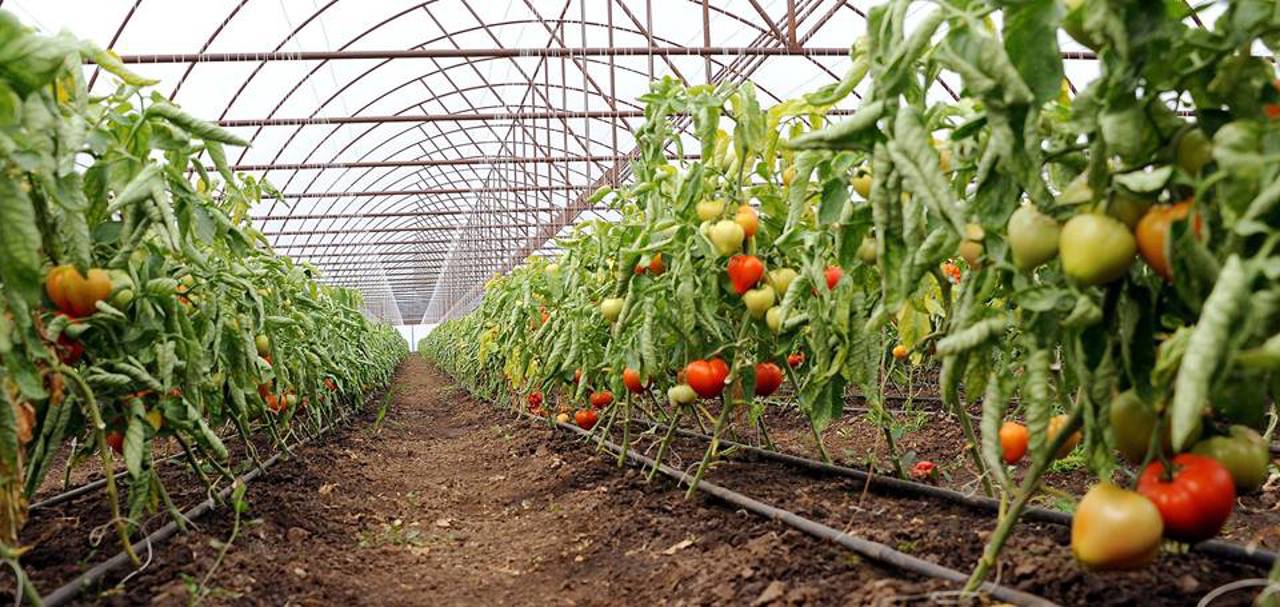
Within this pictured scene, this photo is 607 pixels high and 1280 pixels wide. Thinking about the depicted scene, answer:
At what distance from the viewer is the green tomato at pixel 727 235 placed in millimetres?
2531

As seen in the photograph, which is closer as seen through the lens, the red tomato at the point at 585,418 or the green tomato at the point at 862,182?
the green tomato at the point at 862,182

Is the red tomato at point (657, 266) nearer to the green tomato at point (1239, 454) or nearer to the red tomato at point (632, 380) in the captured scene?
the red tomato at point (632, 380)

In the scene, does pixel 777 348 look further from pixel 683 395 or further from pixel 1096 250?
pixel 1096 250

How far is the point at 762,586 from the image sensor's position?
7.05ft

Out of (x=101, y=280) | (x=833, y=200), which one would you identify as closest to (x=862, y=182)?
(x=833, y=200)

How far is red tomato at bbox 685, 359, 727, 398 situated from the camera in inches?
111

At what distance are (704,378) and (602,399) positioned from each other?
1.58m

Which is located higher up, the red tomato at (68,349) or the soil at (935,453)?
the red tomato at (68,349)

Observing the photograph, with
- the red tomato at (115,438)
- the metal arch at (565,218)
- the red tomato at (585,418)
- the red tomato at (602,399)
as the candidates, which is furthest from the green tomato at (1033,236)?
the metal arch at (565,218)

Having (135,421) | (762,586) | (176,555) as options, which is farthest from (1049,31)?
(176,555)

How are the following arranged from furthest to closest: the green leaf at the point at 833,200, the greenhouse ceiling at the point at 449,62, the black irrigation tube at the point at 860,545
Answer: the greenhouse ceiling at the point at 449,62 < the green leaf at the point at 833,200 < the black irrigation tube at the point at 860,545

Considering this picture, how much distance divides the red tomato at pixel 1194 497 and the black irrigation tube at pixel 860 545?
0.44 metres

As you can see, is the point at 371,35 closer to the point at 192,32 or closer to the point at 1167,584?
the point at 192,32

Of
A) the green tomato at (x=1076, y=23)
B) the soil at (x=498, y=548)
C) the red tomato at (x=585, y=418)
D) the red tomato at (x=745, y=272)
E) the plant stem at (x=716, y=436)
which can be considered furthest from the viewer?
the red tomato at (x=585, y=418)
